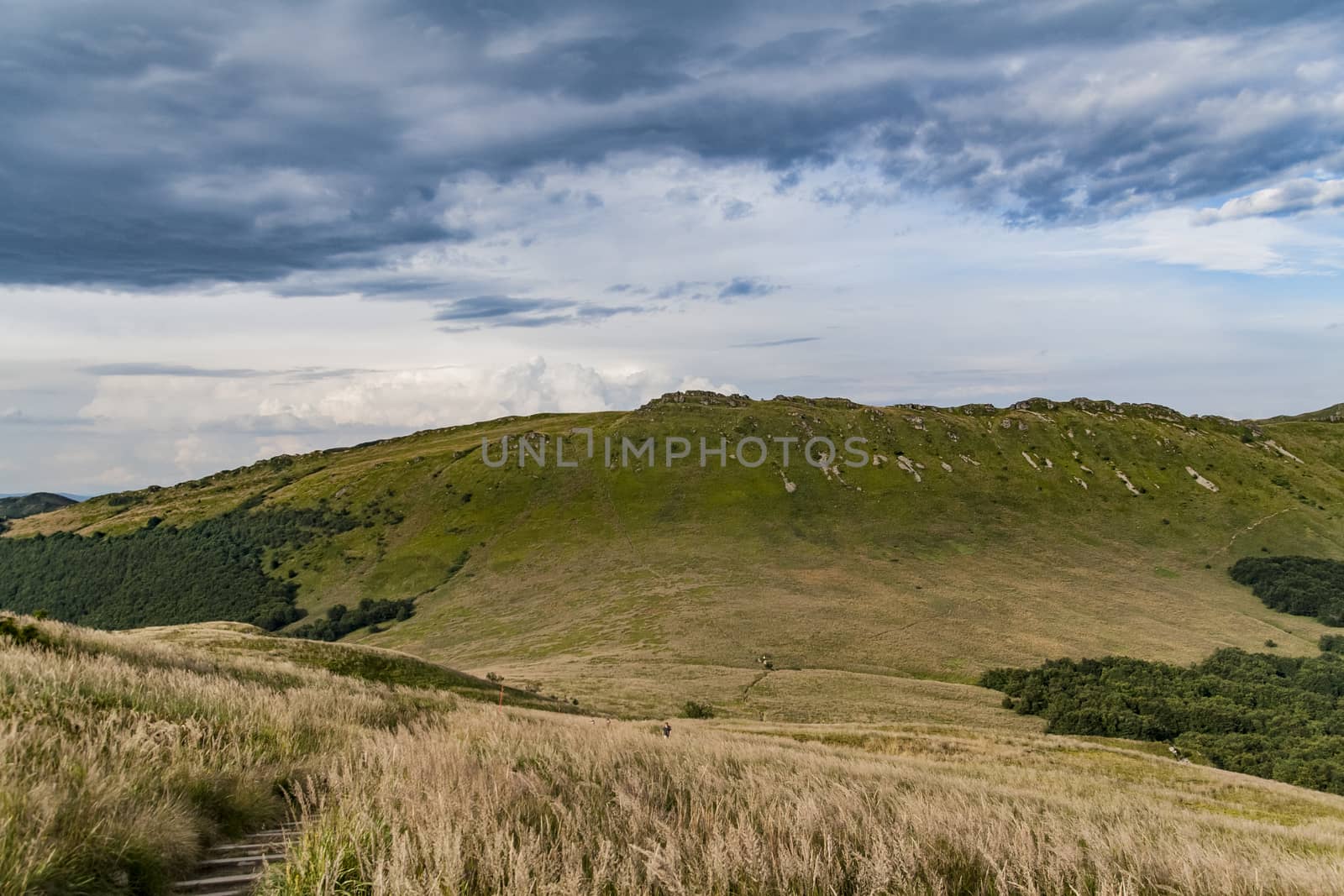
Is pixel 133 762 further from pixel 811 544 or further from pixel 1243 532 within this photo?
pixel 1243 532

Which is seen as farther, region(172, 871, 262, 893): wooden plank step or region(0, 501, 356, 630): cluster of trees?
region(0, 501, 356, 630): cluster of trees

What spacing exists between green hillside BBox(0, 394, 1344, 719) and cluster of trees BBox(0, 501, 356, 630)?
12.9 feet

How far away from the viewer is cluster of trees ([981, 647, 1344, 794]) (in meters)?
58.5

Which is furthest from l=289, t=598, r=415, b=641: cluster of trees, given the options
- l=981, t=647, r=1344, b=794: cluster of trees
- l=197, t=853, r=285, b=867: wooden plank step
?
l=197, t=853, r=285, b=867: wooden plank step

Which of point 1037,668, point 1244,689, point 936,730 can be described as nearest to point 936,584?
point 1037,668

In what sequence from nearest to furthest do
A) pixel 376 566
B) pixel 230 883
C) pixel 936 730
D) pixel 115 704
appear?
pixel 230 883, pixel 115 704, pixel 936 730, pixel 376 566

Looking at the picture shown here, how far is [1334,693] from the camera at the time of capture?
7606cm

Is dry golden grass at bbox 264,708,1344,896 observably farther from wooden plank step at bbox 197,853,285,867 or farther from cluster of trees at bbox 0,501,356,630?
cluster of trees at bbox 0,501,356,630

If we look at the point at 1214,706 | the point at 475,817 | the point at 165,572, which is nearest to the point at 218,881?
the point at 475,817

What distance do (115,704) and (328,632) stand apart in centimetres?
11822

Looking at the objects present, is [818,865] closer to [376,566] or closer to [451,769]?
[451,769]

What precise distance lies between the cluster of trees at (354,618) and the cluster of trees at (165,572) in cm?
845

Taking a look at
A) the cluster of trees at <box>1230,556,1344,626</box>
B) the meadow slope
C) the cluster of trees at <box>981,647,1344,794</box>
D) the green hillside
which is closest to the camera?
the meadow slope

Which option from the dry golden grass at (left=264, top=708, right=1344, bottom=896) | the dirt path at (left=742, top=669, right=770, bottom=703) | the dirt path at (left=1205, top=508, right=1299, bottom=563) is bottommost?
the dirt path at (left=742, top=669, right=770, bottom=703)
